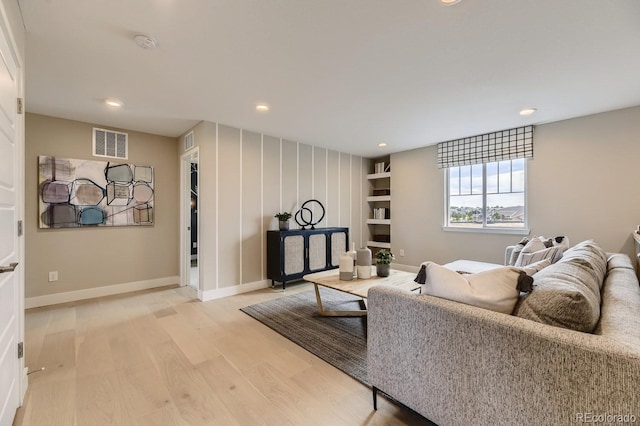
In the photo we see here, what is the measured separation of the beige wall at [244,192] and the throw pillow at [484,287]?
2.94 m

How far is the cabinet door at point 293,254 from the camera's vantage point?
3.93 m

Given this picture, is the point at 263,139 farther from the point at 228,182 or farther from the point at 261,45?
the point at 261,45

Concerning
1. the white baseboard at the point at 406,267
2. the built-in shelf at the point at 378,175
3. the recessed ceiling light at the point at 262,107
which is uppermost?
the recessed ceiling light at the point at 262,107

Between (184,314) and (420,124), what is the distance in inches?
147

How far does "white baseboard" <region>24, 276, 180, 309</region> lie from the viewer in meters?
3.23

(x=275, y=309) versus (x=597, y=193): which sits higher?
(x=597, y=193)

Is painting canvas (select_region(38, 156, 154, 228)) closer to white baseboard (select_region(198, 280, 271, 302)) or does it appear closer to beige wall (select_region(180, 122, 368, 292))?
beige wall (select_region(180, 122, 368, 292))

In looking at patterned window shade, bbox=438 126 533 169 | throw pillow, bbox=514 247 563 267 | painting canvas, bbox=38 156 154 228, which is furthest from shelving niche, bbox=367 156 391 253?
painting canvas, bbox=38 156 154 228

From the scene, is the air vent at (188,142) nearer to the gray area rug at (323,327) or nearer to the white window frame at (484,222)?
the gray area rug at (323,327)

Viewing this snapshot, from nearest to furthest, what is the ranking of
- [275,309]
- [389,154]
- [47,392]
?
1. [47,392]
2. [275,309]
3. [389,154]

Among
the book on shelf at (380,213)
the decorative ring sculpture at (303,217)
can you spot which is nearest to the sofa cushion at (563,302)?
the decorative ring sculpture at (303,217)

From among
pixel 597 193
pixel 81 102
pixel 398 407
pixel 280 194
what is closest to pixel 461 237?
pixel 597 193

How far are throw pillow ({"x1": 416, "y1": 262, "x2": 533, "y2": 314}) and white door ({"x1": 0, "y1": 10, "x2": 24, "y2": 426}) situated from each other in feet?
6.52

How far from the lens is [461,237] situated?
4434 millimetres
